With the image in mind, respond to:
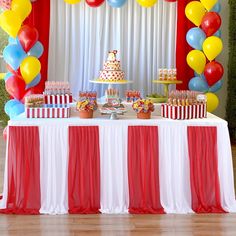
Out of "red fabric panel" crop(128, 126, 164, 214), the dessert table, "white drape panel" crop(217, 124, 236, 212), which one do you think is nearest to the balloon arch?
the dessert table

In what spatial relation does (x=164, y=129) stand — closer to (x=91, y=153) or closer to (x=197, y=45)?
(x=91, y=153)

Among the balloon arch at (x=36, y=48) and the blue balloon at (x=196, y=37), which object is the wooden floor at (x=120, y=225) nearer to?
the balloon arch at (x=36, y=48)

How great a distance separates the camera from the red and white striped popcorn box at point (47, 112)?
420 centimetres

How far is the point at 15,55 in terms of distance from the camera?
18.2ft

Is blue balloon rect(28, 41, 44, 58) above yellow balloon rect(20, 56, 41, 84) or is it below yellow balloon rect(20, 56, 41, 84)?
above

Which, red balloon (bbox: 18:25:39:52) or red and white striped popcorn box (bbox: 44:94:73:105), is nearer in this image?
red and white striped popcorn box (bbox: 44:94:73:105)

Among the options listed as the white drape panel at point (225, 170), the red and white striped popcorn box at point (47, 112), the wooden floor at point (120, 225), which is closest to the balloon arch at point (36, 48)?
the red and white striped popcorn box at point (47, 112)

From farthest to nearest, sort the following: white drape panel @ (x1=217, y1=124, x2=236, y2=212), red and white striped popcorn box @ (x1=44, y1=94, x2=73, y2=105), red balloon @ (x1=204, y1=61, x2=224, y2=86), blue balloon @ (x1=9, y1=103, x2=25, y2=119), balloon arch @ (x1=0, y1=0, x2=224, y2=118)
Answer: red balloon @ (x1=204, y1=61, x2=224, y2=86) → blue balloon @ (x1=9, y1=103, x2=25, y2=119) → balloon arch @ (x1=0, y1=0, x2=224, y2=118) → red and white striped popcorn box @ (x1=44, y1=94, x2=73, y2=105) → white drape panel @ (x1=217, y1=124, x2=236, y2=212)

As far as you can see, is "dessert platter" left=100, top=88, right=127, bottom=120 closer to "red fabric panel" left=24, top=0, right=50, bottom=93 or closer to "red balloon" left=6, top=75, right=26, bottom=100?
"red balloon" left=6, top=75, right=26, bottom=100

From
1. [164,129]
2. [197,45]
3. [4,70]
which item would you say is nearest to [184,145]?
[164,129]

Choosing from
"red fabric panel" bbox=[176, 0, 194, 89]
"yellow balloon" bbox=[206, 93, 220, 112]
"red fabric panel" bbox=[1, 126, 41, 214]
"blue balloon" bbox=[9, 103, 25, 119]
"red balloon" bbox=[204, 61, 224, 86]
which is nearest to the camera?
"red fabric panel" bbox=[1, 126, 41, 214]

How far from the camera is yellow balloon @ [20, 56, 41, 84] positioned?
220 inches

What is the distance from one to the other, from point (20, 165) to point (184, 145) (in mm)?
1317

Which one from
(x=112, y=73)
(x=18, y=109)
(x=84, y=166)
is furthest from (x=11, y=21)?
(x=84, y=166)
